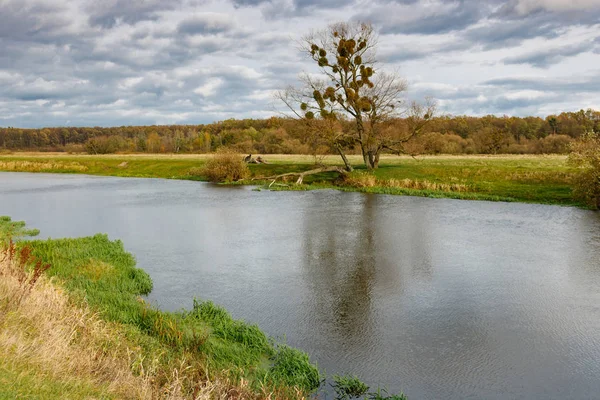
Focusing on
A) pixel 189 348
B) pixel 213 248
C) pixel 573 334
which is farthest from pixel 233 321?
pixel 213 248

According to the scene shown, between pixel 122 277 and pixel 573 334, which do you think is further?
pixel 122 277

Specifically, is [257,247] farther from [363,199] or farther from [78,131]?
[78,131]

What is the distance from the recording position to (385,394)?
6.76m

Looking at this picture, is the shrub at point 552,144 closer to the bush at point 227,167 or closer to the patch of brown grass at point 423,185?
the patch of brown grass at point 423,185

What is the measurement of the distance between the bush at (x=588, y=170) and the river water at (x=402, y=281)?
2.06 metres

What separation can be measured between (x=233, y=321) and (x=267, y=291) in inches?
93.7

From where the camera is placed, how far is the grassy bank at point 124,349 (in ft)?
18.3

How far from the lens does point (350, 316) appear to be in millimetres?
9867

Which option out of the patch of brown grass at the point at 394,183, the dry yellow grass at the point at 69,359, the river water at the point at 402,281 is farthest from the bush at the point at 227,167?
the dry yellow grass at the point at 69,359

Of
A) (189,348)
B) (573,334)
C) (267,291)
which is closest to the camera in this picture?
(189,348)

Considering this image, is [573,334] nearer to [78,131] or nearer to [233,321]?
[233,321]

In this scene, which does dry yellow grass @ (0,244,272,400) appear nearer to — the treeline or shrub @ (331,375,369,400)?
shrub @ (331,375,369,400)

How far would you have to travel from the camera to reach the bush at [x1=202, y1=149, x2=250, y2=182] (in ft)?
142

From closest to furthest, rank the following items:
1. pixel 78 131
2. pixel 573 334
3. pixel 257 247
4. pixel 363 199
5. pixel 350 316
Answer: pixel 573 334, pixel 350 316, pixel 257 247, pixel 363 199, pixel 78 131
